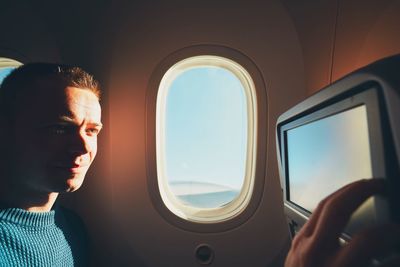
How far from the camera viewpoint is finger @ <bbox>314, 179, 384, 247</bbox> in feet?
1.29

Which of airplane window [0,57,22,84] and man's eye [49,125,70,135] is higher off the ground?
airplane window [0,57,22,84]

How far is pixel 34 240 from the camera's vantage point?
0.94 m

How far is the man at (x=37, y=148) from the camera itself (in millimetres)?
899

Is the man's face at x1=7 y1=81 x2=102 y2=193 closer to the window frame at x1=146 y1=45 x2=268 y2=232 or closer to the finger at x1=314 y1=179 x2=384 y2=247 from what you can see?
the window frame at x1=146 y1=45 x2=268 y2=232

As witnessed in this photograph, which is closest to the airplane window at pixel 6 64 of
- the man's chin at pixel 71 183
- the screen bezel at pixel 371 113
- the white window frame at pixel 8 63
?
the white window frame at pixel 8 63

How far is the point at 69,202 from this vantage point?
55.7 inches

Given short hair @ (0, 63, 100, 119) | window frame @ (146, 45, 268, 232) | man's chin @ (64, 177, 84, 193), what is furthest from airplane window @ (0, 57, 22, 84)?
man's chin @ (64, 177, 84, 193)

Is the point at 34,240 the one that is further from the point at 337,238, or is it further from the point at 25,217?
the point at 337,238

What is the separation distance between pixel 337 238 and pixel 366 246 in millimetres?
43

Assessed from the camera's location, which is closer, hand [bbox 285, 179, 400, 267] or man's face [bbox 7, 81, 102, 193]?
hand [bbox 285, 179, 400, 267]

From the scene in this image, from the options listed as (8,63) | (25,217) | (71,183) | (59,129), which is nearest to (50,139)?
(59,129)

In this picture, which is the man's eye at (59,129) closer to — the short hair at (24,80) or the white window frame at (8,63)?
the short hair at (24,80)

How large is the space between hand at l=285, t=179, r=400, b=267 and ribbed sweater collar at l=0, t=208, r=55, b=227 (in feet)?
2.88

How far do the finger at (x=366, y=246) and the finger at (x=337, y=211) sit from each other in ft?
0.09
